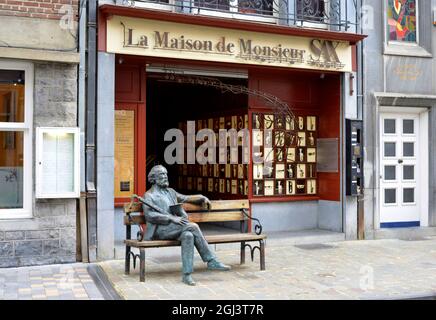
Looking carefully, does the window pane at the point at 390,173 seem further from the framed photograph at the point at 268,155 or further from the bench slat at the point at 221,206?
the bench slat at the point at 221,206

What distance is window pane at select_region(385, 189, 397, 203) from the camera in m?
12.5

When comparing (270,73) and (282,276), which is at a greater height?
(270,73)

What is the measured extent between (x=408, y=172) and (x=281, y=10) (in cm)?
438

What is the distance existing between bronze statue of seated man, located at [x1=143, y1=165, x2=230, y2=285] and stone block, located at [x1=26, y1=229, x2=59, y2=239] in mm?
1737

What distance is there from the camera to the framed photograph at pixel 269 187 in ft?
39.7

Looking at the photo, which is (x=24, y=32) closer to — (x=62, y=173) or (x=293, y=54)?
(x=62, y=173)

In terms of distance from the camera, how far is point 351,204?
11.8 m

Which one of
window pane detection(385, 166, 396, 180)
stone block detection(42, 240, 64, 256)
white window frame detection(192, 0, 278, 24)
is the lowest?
stone block detection(42, 240, 64, 256)

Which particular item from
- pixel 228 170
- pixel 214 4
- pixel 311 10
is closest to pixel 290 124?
pixel 228 170

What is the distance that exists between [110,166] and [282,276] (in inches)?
132

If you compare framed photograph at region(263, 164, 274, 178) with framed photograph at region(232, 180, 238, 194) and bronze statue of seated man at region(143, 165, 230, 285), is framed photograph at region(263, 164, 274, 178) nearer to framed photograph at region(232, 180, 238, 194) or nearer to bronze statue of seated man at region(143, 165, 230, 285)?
framed photograph at region(232, 180, 238, 194)

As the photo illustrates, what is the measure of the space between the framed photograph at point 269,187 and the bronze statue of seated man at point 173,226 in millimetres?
3999

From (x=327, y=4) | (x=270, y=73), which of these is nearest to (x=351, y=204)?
(x=270, y=73)

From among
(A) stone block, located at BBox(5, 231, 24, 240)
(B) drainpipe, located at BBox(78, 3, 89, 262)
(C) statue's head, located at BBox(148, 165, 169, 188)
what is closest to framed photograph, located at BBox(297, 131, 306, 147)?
(B) drainpipe, located at BBox(78, 3, 89, 262)
